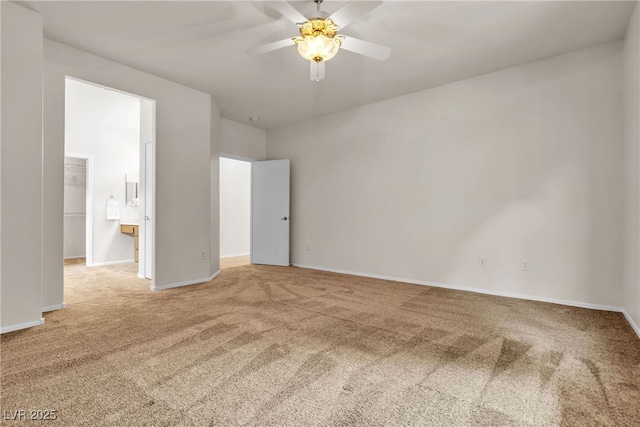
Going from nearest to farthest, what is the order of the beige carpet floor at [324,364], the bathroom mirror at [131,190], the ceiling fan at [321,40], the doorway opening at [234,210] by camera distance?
the beige carpet floor at [324,364] < the ceiling fan at [321,40] < the bathroom mirror at [131,190] < the doorway opening at [234,210]

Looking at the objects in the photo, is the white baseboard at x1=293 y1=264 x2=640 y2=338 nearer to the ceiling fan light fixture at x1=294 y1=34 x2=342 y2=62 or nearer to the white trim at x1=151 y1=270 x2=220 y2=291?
the white trim at x1=151 y1=270 x2=220 y2=291

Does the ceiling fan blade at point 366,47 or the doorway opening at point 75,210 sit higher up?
the ceiling fan blade at point 366,47

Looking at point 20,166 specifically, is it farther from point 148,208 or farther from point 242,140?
point 242,140

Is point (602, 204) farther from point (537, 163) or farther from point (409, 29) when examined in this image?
point (409, 29)

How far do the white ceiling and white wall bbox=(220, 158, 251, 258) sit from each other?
3.24 m

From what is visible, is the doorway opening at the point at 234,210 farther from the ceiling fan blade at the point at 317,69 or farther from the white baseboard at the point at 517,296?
the ceiling fan blade at the point at 317,69

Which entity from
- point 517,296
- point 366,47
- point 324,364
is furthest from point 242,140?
point 517,296

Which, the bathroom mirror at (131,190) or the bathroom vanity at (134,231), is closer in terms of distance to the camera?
the bathroom vanity at (134,231)

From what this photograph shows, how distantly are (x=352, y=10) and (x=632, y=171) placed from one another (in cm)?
281

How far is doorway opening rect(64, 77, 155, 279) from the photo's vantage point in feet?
16.7

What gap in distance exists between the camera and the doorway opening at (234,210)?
7.12 m

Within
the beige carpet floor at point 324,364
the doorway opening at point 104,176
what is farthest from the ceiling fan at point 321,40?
the doorway opening at point 104,176

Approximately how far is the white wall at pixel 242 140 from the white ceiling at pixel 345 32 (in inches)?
55.9

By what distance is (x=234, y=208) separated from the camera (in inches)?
291
